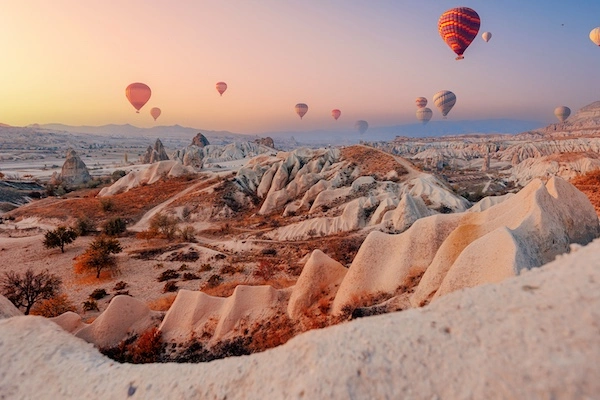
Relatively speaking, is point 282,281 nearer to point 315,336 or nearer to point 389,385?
point 315,336

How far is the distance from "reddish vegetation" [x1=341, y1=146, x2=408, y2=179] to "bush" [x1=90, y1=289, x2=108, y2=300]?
28604 mm

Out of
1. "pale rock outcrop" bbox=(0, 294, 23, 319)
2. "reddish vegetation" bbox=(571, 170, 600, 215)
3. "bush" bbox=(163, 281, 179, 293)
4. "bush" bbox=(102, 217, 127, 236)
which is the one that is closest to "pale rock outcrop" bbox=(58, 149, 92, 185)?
"bush" bbox=(102, 217, 127, 236)

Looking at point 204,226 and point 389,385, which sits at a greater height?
point 389,385

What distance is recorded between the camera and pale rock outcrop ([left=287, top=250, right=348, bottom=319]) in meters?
10.8

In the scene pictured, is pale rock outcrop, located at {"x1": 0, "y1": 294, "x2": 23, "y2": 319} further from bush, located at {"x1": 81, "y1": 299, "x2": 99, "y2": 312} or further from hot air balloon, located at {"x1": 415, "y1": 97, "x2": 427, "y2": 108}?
hot air balloon, located at {"x1": 415, "y1": 97, "x2": 427, "y2": 108}

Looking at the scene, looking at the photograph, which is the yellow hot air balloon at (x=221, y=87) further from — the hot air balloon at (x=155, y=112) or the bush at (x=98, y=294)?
the bush at (x=98, y=294)

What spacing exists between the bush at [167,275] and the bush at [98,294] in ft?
10.1

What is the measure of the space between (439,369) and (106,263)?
23900mm

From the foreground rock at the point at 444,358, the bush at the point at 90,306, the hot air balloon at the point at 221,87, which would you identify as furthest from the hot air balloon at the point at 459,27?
the hot air balloon at the point at 221,87

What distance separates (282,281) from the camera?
17.9 m

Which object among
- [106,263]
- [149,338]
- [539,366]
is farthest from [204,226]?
[539,366]

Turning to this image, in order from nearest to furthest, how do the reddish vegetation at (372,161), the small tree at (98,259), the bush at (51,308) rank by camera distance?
the bush at (51,308)
the small tree at (98,259)
the reddish vegetation at (372,161)

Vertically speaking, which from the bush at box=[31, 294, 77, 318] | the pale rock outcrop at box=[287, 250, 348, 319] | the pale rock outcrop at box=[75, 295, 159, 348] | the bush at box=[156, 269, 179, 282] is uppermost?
the pale rock outcrop at box=[287, 250, 348, 319]

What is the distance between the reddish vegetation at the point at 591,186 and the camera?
37.9 ft
